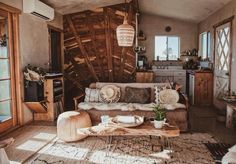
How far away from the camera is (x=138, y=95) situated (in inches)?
182

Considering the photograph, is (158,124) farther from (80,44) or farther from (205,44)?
(205,44)

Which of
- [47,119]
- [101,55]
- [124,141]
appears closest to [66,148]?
[124,141]

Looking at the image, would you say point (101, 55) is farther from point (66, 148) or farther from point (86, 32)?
point (66, 148)

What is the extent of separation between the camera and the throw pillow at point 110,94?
461 centimetres

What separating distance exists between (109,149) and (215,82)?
413 centimetres

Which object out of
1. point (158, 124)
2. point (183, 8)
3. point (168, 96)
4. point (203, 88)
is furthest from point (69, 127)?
point (183, 8)

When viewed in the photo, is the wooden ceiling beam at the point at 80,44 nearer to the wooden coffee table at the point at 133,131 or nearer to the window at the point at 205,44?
the window at the point at 205,44

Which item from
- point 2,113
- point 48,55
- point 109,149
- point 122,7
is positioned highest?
point 122,7

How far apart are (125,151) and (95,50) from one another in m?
4.25

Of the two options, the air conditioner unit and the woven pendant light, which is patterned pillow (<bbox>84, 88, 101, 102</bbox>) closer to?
the woven pendant light

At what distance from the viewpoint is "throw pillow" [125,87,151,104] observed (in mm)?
4582

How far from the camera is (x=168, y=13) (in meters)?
7.80

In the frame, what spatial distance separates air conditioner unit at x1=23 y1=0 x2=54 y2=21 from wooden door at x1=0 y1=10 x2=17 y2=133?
1.39ft

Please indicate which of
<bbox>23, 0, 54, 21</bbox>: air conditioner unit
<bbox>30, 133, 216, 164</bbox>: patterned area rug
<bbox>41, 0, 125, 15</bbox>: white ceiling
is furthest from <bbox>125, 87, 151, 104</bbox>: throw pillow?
<bbox>41, 0, 125, 15</bbox>: white ceiling
